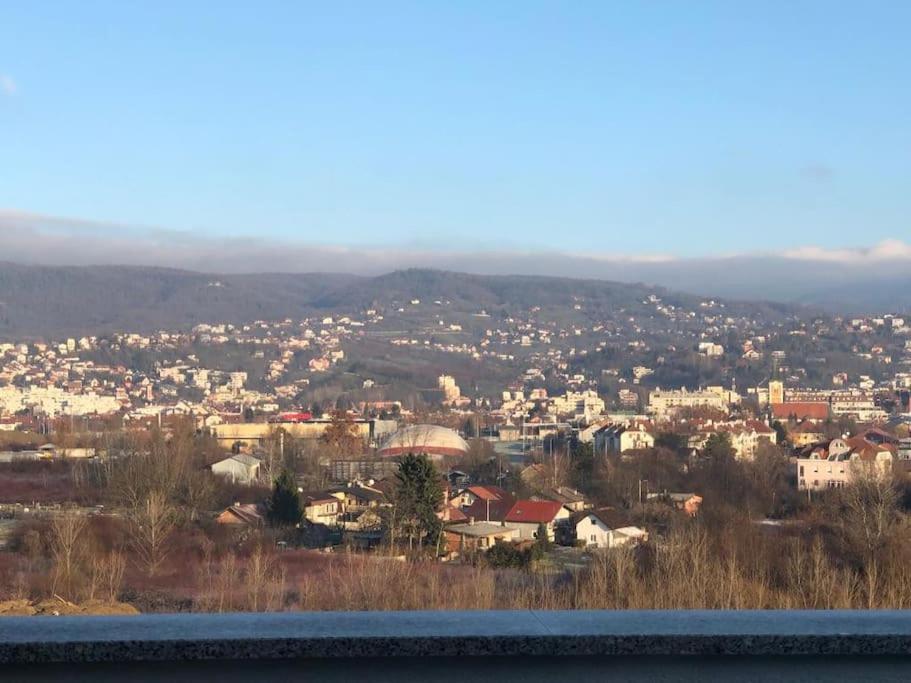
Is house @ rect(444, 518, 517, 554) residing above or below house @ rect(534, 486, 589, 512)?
above

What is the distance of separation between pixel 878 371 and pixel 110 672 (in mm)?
97121

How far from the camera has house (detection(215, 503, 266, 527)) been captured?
19.6 metres

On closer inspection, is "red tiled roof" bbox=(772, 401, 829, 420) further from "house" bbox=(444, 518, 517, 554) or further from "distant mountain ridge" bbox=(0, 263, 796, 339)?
"distant mountain ridge" bbox=(0, 263, 796, 339)

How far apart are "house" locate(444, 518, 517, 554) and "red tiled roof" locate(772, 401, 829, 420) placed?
3866cm

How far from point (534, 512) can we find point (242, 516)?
5.43 meters

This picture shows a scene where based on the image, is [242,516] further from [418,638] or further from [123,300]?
[123,300]

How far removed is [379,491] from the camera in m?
24.4

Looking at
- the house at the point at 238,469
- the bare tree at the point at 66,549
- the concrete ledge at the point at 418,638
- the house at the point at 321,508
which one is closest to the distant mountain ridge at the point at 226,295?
the house at the point at 238,469

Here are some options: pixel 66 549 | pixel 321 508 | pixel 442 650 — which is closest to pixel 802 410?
pixel 321 508

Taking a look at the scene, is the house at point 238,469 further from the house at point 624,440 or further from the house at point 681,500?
the house at point 624,440

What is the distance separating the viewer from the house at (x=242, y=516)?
64.3 feet

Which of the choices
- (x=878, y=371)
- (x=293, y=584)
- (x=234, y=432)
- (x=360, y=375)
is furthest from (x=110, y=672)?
(x=878, y=371)

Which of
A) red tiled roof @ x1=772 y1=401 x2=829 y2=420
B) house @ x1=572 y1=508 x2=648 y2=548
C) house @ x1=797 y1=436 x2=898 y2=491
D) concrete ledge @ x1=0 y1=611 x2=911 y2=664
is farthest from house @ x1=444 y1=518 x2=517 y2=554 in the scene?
red tiled roof @ x1=772 y1=401 x2=829 y2=420

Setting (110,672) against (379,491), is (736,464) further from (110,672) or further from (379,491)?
(110,672)
